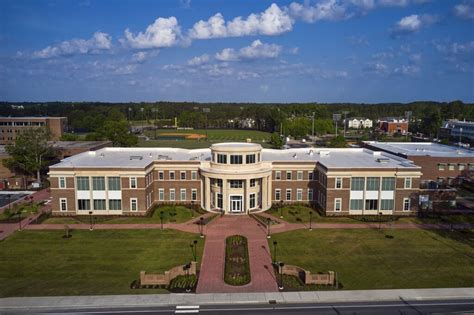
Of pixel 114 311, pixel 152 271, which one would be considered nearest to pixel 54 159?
pixel 152 271

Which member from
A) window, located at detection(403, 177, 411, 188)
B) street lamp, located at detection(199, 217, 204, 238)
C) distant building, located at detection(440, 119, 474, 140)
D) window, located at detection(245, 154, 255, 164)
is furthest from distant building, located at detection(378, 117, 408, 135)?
street lamp, located at detection(199, 217, 204, 238)

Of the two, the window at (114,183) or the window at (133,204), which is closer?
the window at (114,183)

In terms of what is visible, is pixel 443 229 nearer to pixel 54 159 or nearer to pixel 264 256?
pixel 264 256

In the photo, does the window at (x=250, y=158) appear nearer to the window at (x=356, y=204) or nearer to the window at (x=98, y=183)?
the window at (x=356, y=204)

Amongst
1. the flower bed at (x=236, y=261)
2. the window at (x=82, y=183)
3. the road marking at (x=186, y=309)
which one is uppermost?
the window at (x=82, y=183)

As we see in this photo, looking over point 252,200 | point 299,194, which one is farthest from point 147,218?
point 299,194

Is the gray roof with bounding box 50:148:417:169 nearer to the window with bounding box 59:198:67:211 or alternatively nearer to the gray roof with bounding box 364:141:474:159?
the window with bounding box 59:198:67:211

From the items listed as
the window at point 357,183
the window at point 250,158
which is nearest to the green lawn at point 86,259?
the window at point 250,158
